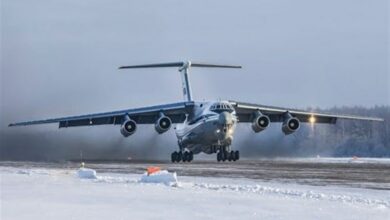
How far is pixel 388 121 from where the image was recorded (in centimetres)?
8850

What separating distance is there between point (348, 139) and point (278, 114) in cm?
4593

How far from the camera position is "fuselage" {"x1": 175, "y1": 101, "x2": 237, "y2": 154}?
101 feet

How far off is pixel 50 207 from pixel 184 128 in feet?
86.1

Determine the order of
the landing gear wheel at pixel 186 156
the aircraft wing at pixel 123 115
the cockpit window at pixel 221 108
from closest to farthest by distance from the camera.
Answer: the cockpit window at pixel 221 108 → the aircraft wing at pixel 123 115 → the landing gear wheel at pixel 186 156

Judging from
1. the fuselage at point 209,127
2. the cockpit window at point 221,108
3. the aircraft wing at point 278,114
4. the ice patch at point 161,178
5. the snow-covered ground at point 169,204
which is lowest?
the snow-covered ground at point 169,204

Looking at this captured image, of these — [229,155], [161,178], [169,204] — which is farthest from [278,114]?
[169,204]

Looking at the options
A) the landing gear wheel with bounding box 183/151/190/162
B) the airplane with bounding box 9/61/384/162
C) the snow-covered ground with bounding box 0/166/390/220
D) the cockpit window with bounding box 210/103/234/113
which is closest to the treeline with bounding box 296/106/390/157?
the airplane with bounding box 9/61/384/162

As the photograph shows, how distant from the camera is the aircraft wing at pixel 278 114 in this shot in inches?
1387

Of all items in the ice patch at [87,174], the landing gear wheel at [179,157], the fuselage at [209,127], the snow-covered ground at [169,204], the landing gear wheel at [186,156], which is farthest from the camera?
the landing gear wheel at [179,157]

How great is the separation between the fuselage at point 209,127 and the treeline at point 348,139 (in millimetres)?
27429

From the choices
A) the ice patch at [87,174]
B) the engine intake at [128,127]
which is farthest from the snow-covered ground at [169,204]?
the engine intake at [128,127]

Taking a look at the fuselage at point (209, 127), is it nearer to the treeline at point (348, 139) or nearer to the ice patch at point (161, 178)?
the ice patch at point (161, 178)

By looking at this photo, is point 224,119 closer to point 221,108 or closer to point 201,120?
point 221,108

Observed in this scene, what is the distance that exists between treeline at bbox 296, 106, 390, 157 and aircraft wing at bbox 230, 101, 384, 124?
2161cm
